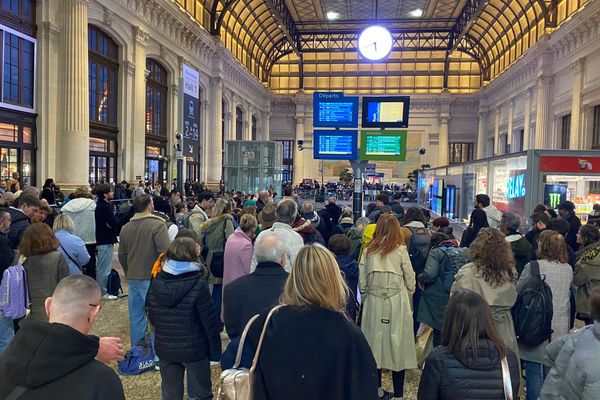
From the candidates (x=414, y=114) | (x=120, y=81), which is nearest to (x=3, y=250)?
(x=120, y=81)

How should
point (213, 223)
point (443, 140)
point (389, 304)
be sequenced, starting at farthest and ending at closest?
1. point (443, 140)
2. point (213, 223)
3. point (389, 304)

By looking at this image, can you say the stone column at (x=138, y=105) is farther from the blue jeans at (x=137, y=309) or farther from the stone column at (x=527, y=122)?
the stone column at (x=527, y=122)

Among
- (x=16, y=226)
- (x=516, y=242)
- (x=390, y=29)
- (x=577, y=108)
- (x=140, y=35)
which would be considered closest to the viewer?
(x=516, y=242)

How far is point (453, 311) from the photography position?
2316 millimetres

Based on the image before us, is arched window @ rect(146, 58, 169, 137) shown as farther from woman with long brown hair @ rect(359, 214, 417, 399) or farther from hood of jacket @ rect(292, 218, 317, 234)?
woman with long brown hair @ rect(359, 214, 417, 399)

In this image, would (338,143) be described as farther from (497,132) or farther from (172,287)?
(497,132)

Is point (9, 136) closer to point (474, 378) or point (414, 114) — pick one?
point (474, 378)

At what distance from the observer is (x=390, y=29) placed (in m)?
40.1

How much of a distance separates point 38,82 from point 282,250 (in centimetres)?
1484

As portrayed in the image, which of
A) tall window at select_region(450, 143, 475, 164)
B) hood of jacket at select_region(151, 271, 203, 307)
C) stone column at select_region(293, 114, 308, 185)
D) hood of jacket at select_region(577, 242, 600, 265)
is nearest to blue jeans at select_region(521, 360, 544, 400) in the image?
hood of jacket at select_region(577, 242, 600, 265)

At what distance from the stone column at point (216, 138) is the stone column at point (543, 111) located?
18998 millimetres

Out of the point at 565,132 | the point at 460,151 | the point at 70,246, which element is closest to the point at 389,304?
the point at 70,246

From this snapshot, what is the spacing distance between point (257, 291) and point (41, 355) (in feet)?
4.10

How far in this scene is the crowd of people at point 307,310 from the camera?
200 centimetres
